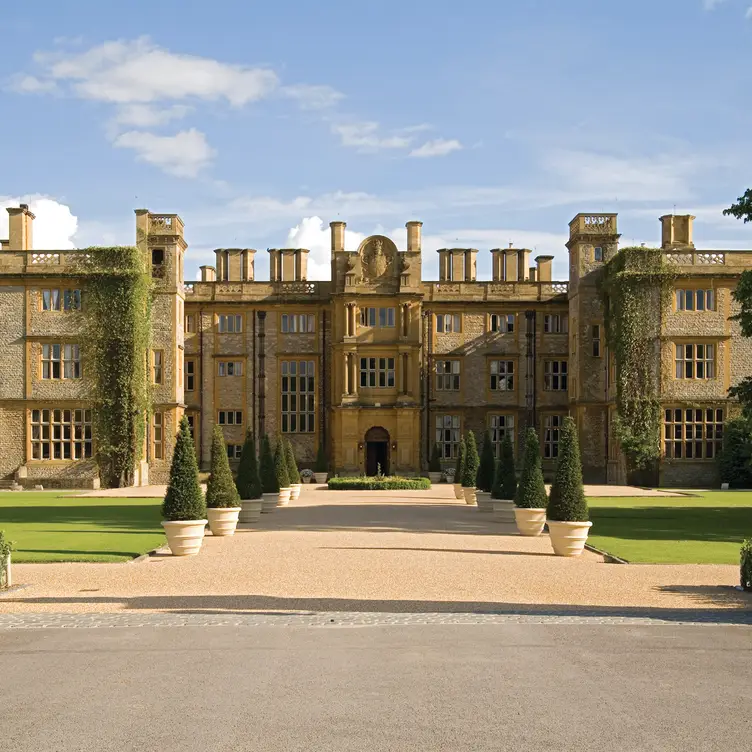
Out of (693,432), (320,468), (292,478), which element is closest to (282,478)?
(292,478)

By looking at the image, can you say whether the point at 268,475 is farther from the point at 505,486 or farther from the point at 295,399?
the point at 295,399

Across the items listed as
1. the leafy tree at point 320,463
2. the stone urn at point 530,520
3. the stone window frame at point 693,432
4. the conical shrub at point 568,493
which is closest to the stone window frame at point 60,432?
the leafy tree at point 320,463

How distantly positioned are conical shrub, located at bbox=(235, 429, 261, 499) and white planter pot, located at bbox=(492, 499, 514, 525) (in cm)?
665

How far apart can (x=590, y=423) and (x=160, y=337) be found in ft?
70.0

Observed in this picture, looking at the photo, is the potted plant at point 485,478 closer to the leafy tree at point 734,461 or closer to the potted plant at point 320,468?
the leafy tree at point 734,461

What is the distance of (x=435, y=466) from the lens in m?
52.2

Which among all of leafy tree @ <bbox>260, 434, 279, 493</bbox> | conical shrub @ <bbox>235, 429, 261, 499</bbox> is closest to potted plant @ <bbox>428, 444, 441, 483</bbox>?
leafy tree @ <bbox>260, 434, 279, 493</bbox>

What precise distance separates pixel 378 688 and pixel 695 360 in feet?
138

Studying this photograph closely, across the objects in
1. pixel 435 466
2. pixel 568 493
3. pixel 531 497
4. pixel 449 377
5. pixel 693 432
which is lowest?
pixel 435 466

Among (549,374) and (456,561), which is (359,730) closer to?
(456,561)

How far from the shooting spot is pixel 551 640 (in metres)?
10.8

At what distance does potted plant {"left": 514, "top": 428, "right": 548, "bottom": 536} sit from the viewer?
23.7 metres

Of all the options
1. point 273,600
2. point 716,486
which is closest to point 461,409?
point 716,486

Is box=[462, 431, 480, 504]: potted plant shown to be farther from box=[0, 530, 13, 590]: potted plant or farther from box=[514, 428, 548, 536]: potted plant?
box=[0, 530, 13, 590]: potted plant
